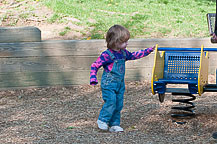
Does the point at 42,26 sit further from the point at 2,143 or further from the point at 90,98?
the point at 2,143

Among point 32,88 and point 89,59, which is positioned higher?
point 89,59

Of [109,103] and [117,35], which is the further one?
[109,103]

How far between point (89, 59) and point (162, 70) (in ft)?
7.15

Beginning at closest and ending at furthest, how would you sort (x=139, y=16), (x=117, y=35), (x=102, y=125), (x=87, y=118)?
(x=117, y=35) → (x=102, y=125) → (x=87, y=118) → (x=139, y=16)

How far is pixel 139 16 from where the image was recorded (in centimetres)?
870

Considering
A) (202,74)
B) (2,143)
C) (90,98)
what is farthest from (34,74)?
(202,74)

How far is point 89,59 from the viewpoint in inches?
257

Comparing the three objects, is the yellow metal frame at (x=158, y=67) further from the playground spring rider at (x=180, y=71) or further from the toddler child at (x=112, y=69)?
the toddler child at (x=112, y=69)

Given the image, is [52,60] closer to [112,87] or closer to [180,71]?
[112,87]

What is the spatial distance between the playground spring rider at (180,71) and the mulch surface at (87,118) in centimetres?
31

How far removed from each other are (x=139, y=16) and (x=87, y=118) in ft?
13.8

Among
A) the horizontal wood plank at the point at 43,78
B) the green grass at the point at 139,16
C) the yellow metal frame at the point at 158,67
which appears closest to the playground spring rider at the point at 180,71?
the yellow metal frame at the point at 158,67

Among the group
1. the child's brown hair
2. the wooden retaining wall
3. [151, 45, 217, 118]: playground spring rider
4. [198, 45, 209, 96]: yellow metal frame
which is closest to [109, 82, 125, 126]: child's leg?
[151, 45, 217, 118]: playground spring rider

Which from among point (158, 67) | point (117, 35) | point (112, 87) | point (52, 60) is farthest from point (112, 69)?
point (52, 60)
